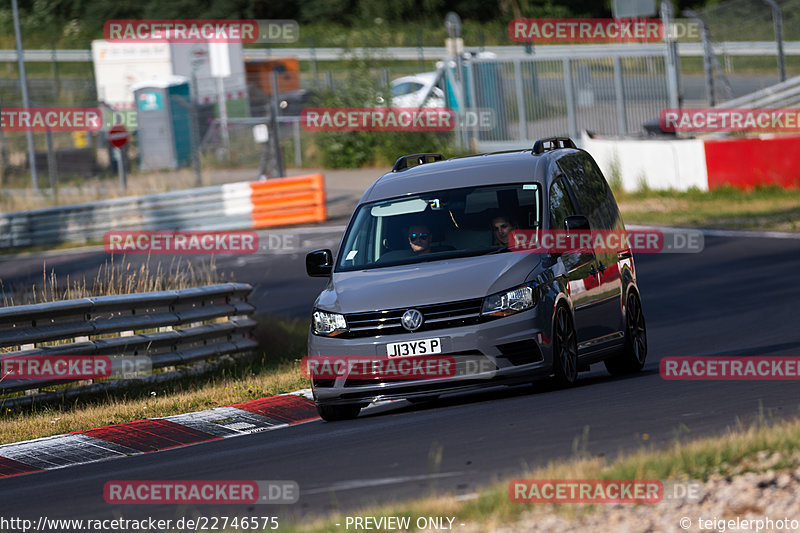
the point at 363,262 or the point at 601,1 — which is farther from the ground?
the point at 601,1

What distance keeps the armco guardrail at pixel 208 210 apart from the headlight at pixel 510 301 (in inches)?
763

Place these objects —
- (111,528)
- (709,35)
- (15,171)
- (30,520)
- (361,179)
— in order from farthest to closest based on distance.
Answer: (15,171), (361,179), (709,35), (30,520), (111,528)

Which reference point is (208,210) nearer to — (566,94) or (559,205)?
(566,94)

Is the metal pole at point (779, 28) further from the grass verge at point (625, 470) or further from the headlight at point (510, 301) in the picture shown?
the grass verge at point (625, 470)

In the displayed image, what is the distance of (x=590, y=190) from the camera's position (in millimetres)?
12359

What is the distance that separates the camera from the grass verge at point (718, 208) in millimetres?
24922

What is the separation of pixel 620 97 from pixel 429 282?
23.3 meters

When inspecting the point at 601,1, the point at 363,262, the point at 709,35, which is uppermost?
the point at 601,1

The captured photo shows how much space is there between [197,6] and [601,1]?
2033cm

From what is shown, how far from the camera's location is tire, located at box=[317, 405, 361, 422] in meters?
10.8

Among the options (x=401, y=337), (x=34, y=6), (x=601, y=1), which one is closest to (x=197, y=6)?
(x=34, y=6)

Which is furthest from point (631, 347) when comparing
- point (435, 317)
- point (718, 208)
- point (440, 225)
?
point (718, 208)

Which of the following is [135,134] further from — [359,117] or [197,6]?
[197,6]

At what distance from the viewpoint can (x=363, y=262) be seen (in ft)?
36.5
